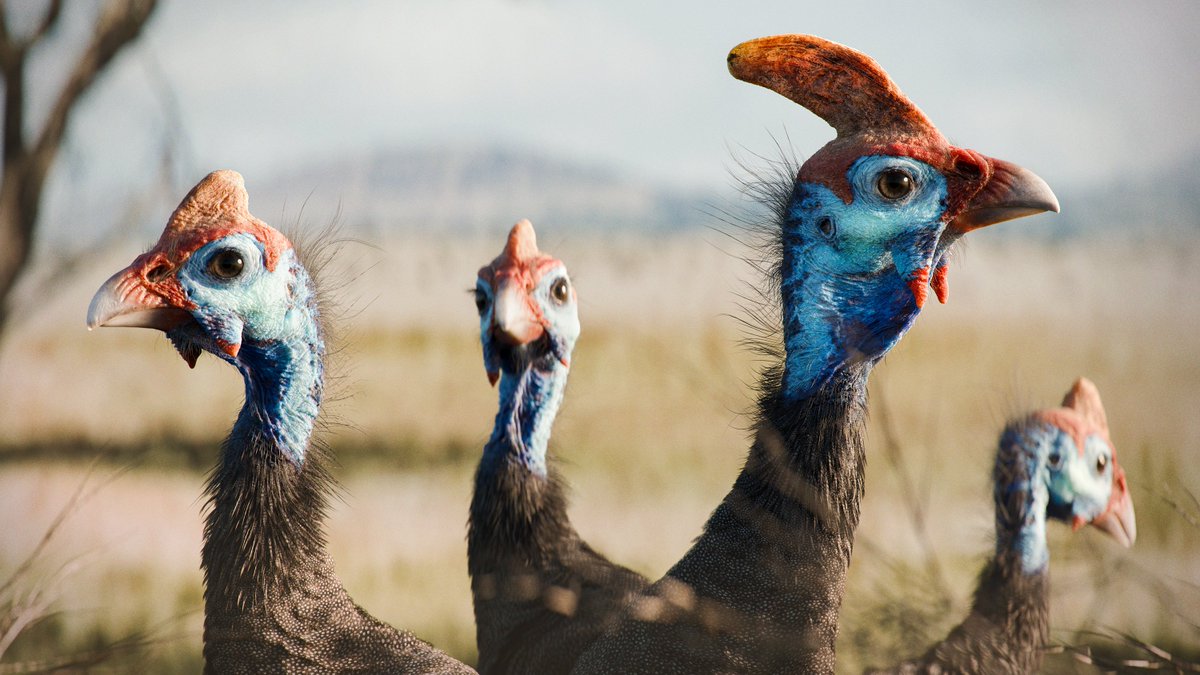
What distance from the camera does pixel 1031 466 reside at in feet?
11.5

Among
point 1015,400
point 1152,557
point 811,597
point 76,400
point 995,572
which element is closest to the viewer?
point 811,597

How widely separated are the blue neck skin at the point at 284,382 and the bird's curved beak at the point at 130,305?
15 cm

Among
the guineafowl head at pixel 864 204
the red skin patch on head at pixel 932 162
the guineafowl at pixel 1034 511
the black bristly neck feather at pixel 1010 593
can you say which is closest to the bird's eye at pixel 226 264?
the guineafowl head at pixel 864 204

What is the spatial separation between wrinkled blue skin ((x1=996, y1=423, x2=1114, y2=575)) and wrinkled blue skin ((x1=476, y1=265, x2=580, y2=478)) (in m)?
1.32

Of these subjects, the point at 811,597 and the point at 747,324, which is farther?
the point at 747,324

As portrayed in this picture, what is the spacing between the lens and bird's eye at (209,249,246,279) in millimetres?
2627

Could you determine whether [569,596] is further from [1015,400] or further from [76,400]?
[76,400]

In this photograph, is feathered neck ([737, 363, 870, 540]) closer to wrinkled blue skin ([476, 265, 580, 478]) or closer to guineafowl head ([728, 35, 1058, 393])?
guineafowl head ([728, 35, 1058, 393])

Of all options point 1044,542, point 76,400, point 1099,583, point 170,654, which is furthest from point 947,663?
point 76,400

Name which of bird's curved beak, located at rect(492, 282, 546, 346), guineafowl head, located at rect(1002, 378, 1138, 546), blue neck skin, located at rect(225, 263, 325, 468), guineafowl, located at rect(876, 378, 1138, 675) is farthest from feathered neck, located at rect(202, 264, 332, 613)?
guineafowl head, located at rect(1002, 378, 1138, 546)

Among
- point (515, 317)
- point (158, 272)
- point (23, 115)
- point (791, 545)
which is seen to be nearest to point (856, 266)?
point (791, 545)

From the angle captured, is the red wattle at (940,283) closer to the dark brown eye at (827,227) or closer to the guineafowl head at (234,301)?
the dark brown eye at (827,227)

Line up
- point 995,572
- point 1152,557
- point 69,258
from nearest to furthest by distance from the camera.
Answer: point 995,572, point 69,258, point 1152,557

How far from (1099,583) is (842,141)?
1349 mm
